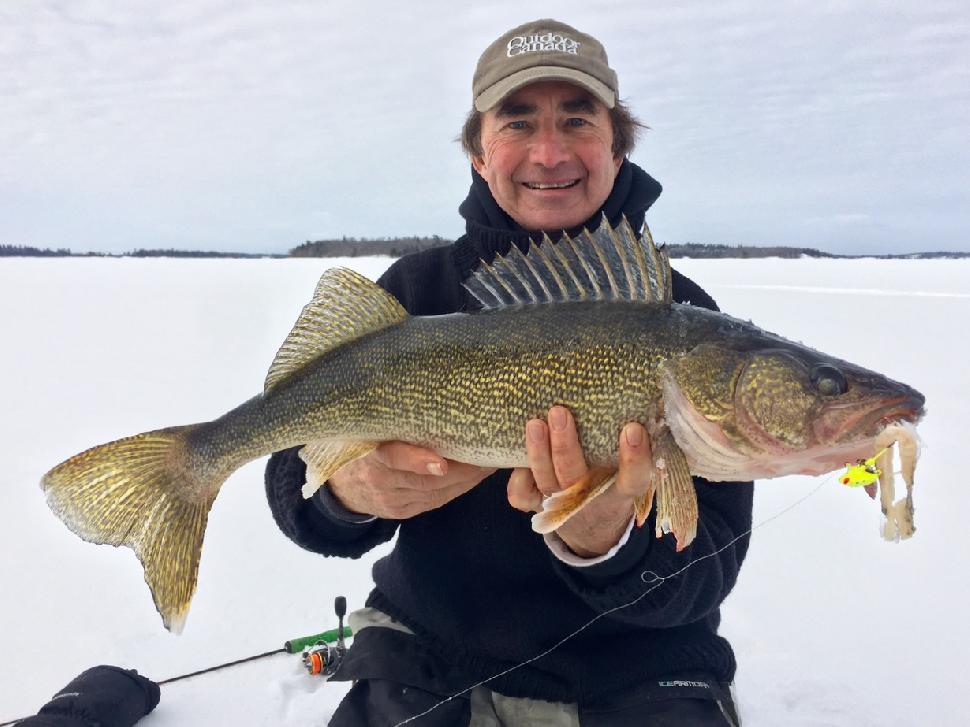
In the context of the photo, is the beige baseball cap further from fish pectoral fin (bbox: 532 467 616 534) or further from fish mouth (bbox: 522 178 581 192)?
fish pectoral fin (bbox: 532 467 616 534)

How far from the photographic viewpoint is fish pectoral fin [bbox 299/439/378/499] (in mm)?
2572

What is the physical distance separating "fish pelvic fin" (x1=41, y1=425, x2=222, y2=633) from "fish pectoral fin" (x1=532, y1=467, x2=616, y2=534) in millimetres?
1248

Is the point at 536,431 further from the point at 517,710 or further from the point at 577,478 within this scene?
the point at 517,710

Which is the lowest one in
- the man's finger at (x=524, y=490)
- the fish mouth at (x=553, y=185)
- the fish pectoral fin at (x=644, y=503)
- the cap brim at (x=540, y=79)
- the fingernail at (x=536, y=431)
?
the fish pectoral fin at (x=644, y=503)

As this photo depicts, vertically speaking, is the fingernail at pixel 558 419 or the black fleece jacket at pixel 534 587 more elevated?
the fingernail at pixel 558 419

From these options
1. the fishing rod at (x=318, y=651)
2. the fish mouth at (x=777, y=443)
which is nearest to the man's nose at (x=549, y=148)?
the fish mouth at (x=777, y=443)

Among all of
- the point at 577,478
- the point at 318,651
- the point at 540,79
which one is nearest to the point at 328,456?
the point at 577,478

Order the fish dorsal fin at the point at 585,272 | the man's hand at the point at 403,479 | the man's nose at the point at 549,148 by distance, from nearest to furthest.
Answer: the fish dorsal fin at the point at 585,272, the man's hand at the point at 403,479, the man's nose at the point at 549,148

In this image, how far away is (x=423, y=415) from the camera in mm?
2441

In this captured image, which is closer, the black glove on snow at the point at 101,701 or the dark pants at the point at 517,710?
the dark pants at the point at 517,710

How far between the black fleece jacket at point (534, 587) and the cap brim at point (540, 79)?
59 centimetres

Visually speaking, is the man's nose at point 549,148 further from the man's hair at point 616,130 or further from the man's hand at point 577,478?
the man's hand at point 577,478

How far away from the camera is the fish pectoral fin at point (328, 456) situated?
2572 millimetres

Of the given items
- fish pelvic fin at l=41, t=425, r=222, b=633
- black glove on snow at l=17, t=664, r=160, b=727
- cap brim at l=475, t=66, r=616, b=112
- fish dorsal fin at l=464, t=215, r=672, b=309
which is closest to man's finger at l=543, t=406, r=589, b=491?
fish dorsal fin at l=464, t=215, r=672, b=309
